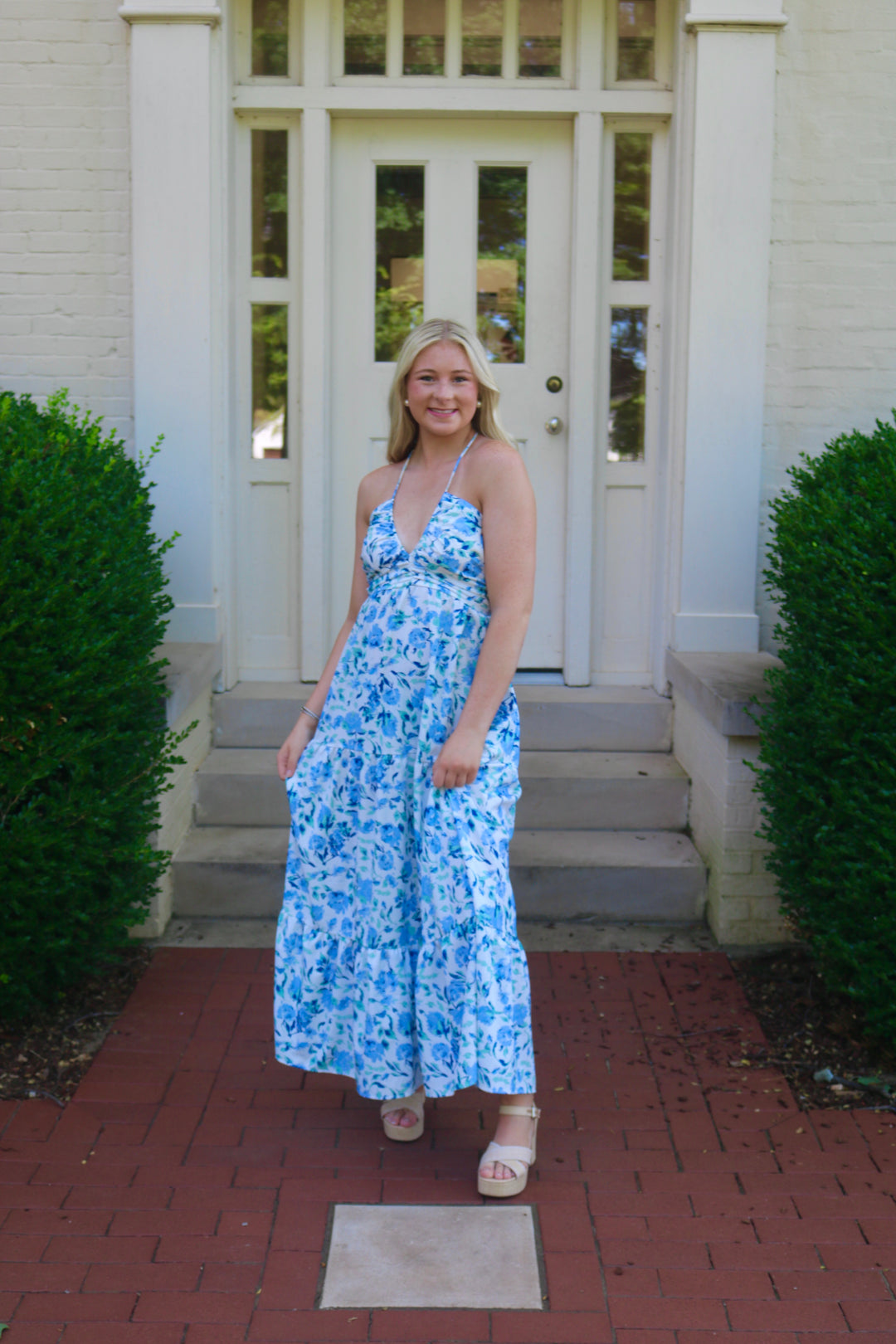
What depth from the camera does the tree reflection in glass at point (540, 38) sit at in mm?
5148

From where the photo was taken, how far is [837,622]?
11.4 feet

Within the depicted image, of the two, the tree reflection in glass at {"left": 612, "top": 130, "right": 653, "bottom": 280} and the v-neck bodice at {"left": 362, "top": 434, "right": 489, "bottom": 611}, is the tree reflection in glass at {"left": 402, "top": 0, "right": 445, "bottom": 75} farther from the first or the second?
the v-neck bodice at {"left": 362, "top": 434, "right": 489, "bottom": 611}

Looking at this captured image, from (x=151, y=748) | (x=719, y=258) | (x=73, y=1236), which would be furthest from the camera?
(x=719, y=258)

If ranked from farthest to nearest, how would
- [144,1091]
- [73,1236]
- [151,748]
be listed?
1. [151,748]
2. [144,1091]
3. [73,1236]

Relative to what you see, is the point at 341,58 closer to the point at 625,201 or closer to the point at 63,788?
the point at 625,201

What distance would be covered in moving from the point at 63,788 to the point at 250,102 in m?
3.00

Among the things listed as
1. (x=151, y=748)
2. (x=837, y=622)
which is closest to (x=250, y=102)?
(x=151, y=748)

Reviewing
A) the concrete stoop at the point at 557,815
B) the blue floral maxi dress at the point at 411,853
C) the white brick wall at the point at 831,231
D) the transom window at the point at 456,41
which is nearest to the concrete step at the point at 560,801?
the concrete stoop at the point at 557,815

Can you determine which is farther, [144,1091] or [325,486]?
[325,486]

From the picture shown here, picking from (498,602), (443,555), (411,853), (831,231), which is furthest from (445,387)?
(831,231)

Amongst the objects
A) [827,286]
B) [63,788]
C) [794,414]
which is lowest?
[63,788]

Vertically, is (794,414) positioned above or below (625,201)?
below

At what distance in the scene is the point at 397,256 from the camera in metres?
5.32

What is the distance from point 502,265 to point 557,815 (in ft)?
7.37
